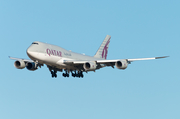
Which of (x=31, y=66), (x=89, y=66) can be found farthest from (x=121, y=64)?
(x=31, y=66)

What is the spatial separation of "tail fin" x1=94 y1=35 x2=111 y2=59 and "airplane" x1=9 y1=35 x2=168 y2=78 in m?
6.76

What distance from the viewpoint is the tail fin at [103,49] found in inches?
2962

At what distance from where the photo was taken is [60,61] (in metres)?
59.6

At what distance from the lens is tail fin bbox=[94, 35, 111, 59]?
75.2 m

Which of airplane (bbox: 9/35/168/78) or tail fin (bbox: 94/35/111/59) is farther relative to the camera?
tail fin (bbox: 94/35/111/59)

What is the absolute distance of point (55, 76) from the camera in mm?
65125

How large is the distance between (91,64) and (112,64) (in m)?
4.19

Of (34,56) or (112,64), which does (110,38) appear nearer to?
(112,64)

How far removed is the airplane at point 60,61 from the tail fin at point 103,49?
6765 mm

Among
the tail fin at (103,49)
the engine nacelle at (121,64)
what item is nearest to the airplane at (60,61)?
the engine nacelle at (121,64)

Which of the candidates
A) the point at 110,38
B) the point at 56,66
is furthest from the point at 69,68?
the point at 110,38

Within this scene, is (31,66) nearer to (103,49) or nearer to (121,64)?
(121,64)

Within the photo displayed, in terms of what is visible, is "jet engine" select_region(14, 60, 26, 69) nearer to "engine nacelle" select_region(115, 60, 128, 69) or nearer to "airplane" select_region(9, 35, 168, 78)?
"airplane" select_region(9, 35, 168, 78)

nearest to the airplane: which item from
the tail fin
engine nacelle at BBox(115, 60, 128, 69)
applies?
engine nacelle at BBox(115, 60, 128, 69)
